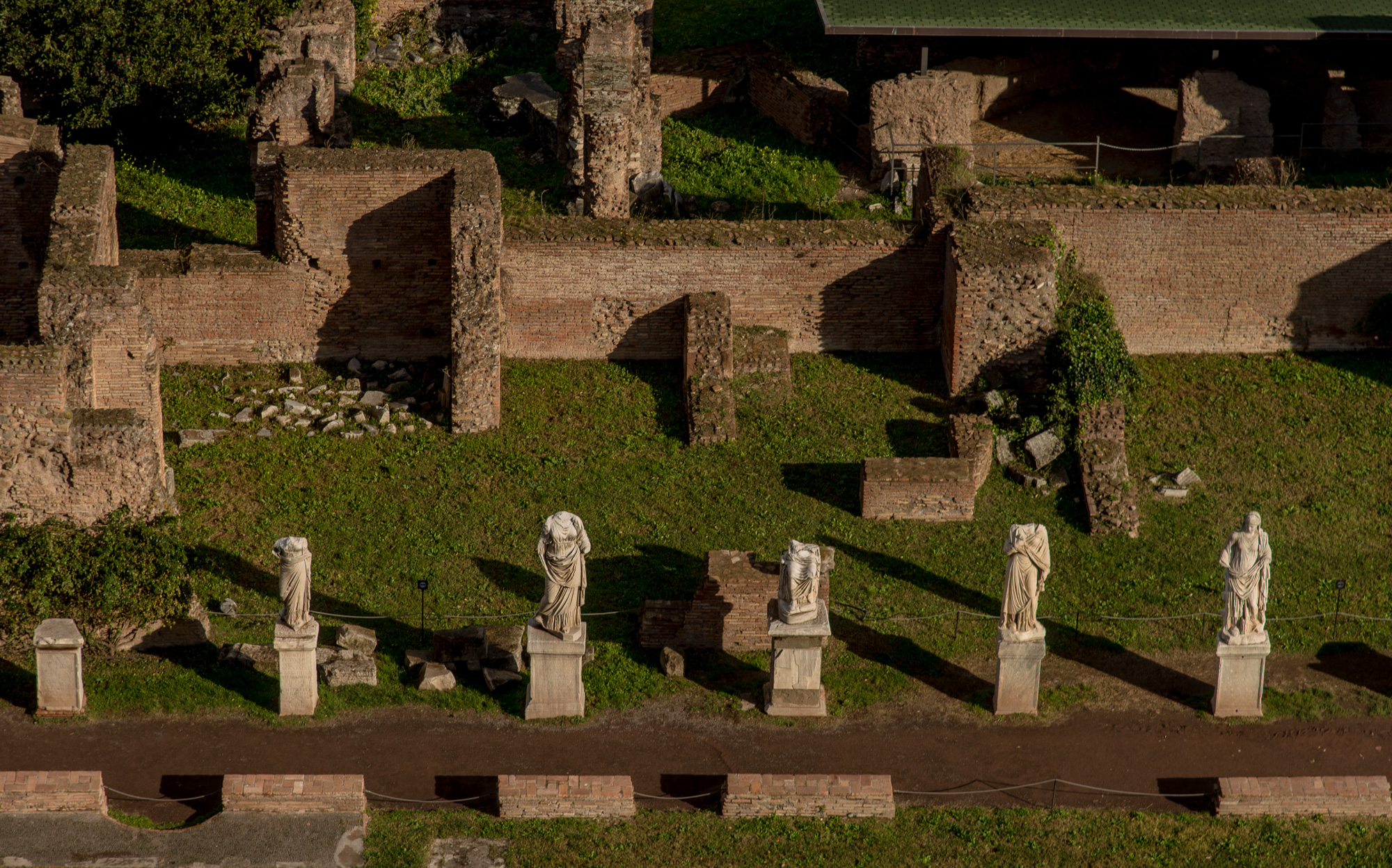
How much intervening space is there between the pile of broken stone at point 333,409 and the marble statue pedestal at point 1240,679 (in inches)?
404

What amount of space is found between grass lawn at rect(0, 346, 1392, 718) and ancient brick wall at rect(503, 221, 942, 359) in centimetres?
37

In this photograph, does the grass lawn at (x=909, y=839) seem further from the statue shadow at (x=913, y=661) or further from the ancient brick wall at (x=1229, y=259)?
the ancient brick wall at (x=1229, y=259)

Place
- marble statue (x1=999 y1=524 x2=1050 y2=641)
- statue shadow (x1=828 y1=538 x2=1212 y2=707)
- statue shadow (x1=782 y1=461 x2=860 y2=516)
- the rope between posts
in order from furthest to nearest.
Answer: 1. statue shadow (x1=782 y1=461 x2=860 y2=516)
2. statue shadow (x1=828 y1=538 x2=1212 y2=707)
3. marble statue (x1=999 y1=524 x2=1050 y2=641)
4. the rope between posts

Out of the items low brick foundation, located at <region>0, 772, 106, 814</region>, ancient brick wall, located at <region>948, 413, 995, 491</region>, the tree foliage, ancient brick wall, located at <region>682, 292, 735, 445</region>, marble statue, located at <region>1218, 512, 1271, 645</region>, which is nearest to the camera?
low brick foundation, located at <region>0, 772, 106, 814</region>

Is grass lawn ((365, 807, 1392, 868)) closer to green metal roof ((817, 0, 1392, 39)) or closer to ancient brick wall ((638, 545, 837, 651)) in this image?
ancient brick wall ((638, 545, 837, 651))

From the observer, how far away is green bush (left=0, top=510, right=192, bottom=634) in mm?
22766

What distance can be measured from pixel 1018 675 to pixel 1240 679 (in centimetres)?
232

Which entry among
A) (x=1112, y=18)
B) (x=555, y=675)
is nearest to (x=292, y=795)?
(x=555, y=675)

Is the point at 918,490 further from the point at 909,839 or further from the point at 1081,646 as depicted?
the point at 909,839

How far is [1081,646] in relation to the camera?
24.0m

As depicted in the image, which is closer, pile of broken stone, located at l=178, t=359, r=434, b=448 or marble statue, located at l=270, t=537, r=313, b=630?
marble statue, located at l=270, t=537, r=313, b=630

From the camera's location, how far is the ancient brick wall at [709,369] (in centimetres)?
2719

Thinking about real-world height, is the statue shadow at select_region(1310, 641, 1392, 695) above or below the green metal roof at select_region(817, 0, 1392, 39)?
below

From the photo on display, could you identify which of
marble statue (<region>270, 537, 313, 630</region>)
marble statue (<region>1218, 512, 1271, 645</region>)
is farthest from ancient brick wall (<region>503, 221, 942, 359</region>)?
marble statue (<region>1218, 512, 1271, 645</region>)
